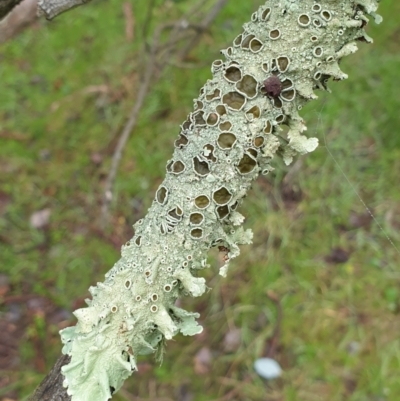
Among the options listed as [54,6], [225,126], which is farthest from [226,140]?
[54,6]

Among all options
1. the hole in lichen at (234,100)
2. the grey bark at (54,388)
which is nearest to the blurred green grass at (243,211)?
the grey bark at (54,388)

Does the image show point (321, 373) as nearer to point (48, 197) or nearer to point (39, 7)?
point (48, 197)

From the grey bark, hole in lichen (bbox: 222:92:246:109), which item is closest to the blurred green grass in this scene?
the grey bark

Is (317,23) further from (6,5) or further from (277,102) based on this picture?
(6,5)

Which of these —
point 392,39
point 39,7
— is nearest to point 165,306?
point 39,7

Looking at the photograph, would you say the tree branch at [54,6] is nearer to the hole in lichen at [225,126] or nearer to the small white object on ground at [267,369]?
the hole in lichen at [225,126]

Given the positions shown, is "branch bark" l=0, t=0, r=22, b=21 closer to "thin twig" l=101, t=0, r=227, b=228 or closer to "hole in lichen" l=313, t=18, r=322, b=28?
"hole in lichen" l=313, t=18, r=322, b=28
